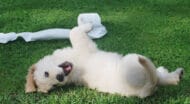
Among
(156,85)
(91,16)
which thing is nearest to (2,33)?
(91,16)

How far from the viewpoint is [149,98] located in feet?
15.0

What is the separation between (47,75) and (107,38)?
1527 millimetres

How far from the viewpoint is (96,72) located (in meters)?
4.71

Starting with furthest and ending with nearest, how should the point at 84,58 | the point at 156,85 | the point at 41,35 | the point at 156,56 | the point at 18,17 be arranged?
the point at 18,17
the point at 41,35
the point at 156,56
the point at 84,58
the point at 156,85

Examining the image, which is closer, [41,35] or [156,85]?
[156,85]

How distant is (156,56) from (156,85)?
41.9 inches

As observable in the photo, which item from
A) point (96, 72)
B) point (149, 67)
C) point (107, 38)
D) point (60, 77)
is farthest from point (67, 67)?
point (107, 38)

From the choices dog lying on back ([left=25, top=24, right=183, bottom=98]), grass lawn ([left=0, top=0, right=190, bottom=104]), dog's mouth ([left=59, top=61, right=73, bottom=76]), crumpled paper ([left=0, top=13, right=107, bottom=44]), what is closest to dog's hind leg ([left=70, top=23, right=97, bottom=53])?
dog lying on back ([left=25, top=24, right=183, bottom=98])

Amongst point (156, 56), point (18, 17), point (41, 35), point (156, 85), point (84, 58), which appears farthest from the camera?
point (18, 17)

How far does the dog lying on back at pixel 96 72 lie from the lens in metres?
4.36

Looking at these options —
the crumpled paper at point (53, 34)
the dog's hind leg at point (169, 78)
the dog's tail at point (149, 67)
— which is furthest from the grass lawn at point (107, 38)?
the dog's tail at point (149, 67)

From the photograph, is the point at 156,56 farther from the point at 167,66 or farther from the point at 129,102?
the point at 129,102

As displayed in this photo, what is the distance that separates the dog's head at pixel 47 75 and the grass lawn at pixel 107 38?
4.1 inches

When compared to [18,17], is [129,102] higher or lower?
lower
